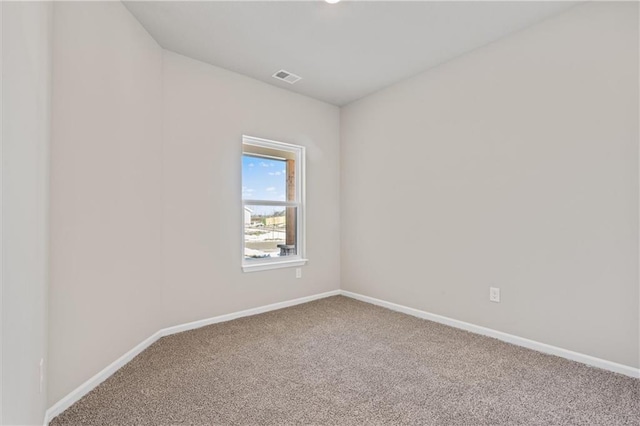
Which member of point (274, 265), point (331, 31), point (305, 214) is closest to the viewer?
point (331, 31)

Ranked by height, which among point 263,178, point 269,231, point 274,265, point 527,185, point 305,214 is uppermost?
point 263,178

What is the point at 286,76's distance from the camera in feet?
10.8

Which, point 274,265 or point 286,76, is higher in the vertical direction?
point 286,76

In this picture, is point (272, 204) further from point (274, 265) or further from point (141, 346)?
point (141, 346)

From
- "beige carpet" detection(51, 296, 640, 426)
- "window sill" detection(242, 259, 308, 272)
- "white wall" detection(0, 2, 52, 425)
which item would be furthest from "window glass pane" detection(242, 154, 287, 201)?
"white wall" detection(0, 2, 52, 425)

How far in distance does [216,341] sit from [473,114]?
2.94 meters

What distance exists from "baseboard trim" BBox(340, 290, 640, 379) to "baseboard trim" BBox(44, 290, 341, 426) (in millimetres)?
992

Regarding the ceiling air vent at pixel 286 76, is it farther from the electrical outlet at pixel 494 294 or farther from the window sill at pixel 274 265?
the electrical outlet at pixel 494 294

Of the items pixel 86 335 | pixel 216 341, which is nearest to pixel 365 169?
pixel 216 341

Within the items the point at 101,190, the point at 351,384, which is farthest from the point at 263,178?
the point at 351,384

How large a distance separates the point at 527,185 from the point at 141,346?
10.5ft

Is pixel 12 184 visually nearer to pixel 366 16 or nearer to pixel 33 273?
pixel 33 273

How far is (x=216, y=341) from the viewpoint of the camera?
8.53 ft

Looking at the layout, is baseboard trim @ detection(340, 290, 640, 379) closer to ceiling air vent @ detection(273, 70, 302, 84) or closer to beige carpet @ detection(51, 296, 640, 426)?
beige carpet @ detection(51, 296, 640, 426)
